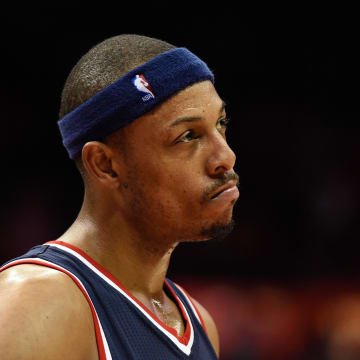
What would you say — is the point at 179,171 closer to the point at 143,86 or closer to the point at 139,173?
the point at 139,173

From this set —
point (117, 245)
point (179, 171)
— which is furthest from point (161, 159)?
point (117, 245)

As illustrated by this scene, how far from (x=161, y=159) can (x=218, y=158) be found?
152 mm

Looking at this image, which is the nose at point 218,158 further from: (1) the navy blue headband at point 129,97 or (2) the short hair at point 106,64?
(2) the short hair at point 106,64

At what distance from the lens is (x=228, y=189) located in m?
1.66

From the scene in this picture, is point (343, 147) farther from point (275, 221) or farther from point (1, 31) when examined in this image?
point (1, 31)

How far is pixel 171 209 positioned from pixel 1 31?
365cm

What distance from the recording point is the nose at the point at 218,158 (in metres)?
1.63

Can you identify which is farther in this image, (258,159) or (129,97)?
(258,159)

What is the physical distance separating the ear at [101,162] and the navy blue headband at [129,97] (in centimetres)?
3

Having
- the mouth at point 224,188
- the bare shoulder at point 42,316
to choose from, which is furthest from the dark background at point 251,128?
the bare shoulder at point 42,316

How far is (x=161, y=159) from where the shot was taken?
162 cm

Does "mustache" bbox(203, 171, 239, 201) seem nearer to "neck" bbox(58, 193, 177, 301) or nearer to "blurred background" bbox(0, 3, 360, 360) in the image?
"neck" bbox(58, 193, 177, 301)

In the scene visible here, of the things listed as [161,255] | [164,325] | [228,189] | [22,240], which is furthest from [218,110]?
[22,240]

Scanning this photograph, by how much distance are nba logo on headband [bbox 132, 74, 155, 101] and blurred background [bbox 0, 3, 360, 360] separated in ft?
9.96
